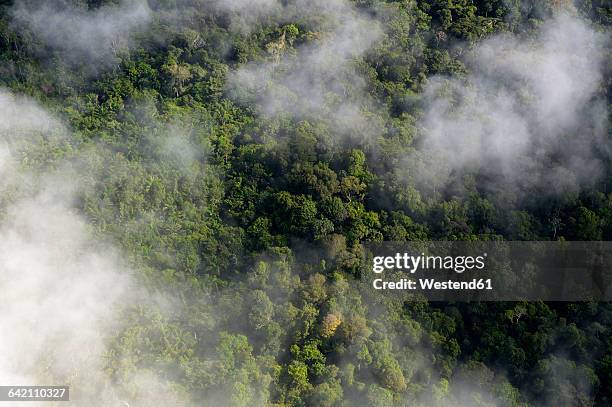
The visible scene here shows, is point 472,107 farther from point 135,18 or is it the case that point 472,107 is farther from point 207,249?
point 135,18

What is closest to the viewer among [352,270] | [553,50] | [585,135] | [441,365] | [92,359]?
[92,359]

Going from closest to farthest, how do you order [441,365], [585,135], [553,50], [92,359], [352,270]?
[92,359], [441,365], [352,270], [585,135], [553,50]

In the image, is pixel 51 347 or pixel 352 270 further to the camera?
pixel 352 270

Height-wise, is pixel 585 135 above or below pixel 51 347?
above

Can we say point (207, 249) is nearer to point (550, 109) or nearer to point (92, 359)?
point (92, 359)

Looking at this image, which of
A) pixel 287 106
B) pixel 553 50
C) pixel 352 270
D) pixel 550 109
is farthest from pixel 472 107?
pixel 352 270

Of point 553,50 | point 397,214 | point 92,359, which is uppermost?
point 553,50

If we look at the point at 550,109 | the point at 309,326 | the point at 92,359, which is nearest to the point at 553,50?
the point at 550,109
